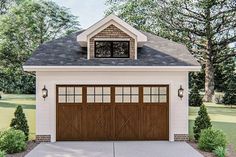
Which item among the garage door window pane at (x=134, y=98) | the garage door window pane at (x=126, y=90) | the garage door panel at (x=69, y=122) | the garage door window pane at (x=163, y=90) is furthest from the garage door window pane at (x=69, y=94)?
the garage door window pane at (x=163, y=90)

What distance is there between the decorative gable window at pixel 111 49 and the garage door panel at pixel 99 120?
2.58 meters

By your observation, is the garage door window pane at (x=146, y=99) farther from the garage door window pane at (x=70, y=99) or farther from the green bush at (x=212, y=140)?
the garage door window pane at (x=70, y=99)

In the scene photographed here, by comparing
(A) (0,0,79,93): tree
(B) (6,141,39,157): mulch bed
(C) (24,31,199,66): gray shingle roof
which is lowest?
(B) (6,141,39,157): mulch bed

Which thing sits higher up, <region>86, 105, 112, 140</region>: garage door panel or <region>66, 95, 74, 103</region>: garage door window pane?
<region>66, 95, 74, 103</region>: garage door window pane

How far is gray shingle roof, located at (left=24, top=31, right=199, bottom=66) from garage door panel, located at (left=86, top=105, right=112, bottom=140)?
2021 millimetres

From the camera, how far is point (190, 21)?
39688mm

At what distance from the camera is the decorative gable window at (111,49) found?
1622cm

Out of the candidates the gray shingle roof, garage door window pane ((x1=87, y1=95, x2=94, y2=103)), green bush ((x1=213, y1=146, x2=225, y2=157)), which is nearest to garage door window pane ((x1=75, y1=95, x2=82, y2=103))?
garage door window pane ((x1=87, y1=95, x2=94, y2=103))

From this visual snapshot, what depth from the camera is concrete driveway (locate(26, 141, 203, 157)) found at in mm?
12430

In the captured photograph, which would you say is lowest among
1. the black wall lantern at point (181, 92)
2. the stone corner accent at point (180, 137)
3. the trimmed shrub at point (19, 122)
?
the stone corner accent at point (180, 137)

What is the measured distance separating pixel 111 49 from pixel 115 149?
5.13 m

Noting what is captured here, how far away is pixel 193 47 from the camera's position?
137 ft

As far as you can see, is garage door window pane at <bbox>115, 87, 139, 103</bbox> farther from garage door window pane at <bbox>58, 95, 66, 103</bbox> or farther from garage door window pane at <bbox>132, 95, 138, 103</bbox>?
garage door window pane at <bbox>58, 95, 66, 103</bbox>

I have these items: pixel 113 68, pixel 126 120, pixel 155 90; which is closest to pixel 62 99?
pixel 113 68
